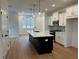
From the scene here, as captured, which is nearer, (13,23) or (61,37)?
(61,37)

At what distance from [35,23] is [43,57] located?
9917 mm

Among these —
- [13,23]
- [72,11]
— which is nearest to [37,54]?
[72,11]

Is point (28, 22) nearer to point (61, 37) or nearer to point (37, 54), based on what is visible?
point (61, 37)

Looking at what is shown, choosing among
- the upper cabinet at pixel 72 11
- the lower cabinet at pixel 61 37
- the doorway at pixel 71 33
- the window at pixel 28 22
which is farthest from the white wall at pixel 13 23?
the upper cabinet at pixel 72 11

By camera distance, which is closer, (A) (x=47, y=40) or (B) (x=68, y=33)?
(A) (x=47, y=40)

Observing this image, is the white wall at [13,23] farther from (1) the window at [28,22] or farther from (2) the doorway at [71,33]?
(2) the doorway at [71,33]

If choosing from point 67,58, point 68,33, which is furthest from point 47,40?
point 68,33

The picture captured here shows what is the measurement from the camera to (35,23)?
1455cm

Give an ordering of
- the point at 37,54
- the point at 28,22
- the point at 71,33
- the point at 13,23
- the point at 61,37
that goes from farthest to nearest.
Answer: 1. the point at 28,22
2. the point at 13,23
3. the point at 61,37
4. the point at 71,33
5. the point at 37,54

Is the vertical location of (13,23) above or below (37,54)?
above

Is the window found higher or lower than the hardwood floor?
higher

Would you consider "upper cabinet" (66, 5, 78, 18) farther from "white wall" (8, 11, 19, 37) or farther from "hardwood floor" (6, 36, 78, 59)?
"white wall" (8, 11, 19, 37)

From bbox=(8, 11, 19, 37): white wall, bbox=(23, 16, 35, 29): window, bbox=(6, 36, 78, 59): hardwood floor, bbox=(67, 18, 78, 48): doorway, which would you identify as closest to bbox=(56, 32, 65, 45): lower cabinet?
bbox=(67, 18, 78, 48): doorway

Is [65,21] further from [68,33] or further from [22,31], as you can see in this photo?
[22,31]
